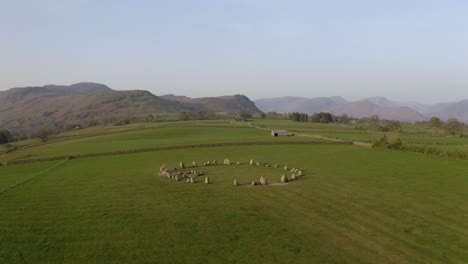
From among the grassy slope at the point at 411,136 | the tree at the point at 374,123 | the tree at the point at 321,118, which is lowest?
the grassy slope at the point at 411,136

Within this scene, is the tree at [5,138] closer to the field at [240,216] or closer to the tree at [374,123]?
the field at [240,216]

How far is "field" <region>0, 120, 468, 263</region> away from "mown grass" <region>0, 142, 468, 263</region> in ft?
0.34

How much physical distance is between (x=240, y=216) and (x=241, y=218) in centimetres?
54

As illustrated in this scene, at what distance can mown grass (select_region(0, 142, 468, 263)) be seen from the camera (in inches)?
840

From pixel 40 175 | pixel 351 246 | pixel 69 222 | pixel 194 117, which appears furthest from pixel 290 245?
pixel 194 117

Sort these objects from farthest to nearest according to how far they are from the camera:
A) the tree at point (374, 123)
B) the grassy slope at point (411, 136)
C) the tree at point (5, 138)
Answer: the tree at point (374, 123) < the tree at point (5, 138) < the grassy slope at point (411, 136)

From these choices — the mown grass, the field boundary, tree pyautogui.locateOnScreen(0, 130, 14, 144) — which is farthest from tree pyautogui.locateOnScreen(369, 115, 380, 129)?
tree pyautogui.locateOnScreen(0, 130, 14, 144)

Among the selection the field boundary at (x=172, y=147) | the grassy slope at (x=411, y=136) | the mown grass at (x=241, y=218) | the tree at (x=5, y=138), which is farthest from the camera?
the tree at (x=5, y=138)

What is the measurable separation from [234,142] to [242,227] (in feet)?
198

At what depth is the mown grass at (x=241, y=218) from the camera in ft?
70.0

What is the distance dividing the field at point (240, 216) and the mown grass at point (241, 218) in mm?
103

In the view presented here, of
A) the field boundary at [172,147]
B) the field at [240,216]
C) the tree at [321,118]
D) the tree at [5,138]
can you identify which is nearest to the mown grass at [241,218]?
the field at [240,216]

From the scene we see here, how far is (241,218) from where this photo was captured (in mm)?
28031

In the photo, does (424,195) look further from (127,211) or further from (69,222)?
(69,222)
